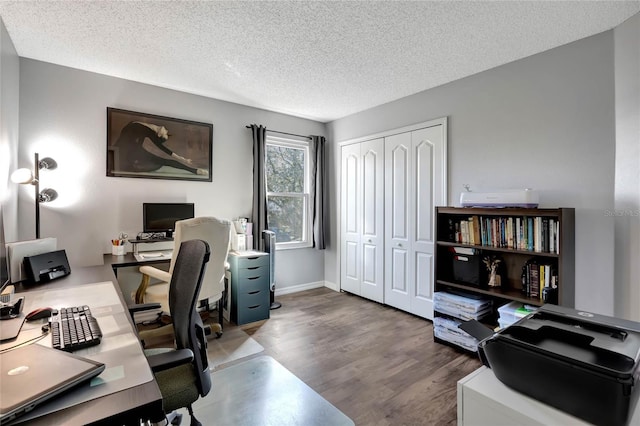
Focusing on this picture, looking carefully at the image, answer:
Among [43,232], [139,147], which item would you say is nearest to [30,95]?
[139,147]

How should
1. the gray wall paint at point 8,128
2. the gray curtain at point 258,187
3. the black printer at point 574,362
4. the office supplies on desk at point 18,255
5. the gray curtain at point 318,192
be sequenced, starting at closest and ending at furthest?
the black printer at point 574,362 → the office supplies on desk at point 18,255 → the gray wall paint at point 8,128 → the gray curtain at point 258,187 → the gray curtain at point 318,192

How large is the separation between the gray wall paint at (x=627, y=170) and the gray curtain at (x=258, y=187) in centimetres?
335

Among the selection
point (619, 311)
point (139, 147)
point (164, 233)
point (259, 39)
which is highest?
point (259, 39)

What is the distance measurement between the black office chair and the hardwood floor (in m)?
1.04

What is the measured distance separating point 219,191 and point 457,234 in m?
2.72

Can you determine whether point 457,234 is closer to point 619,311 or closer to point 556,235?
point 556,235

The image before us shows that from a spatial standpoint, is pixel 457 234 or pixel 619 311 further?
pixel 457 234

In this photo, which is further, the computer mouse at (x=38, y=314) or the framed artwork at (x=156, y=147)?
the framed artwork at (x=156, y=147)

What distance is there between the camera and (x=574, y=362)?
743 millimetres

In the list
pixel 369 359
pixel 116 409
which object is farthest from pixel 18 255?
pixel 369 359

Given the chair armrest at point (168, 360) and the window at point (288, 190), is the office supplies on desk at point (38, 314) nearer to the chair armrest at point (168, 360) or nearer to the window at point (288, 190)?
the chair armrest at point (168, 360)

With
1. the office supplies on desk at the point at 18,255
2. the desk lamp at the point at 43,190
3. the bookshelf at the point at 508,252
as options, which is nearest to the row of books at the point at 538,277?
the bookshelf at the point at 508,252

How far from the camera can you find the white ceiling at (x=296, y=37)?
203 centimetres

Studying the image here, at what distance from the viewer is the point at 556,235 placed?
2.27 m
